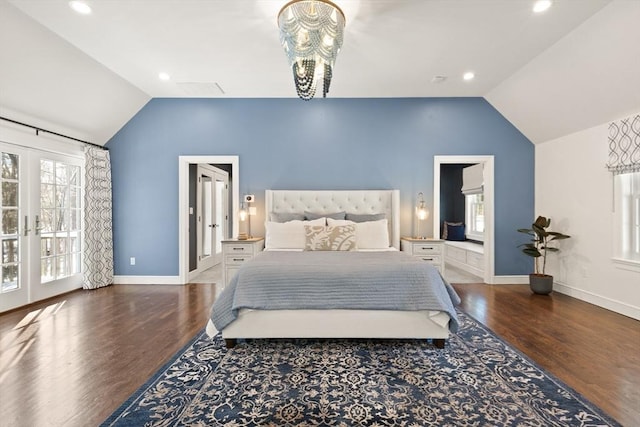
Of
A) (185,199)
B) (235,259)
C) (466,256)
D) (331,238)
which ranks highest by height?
(185,199)

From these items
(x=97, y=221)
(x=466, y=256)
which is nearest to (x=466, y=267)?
(x=466, y=256)

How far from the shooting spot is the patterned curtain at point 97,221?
14.3 ft

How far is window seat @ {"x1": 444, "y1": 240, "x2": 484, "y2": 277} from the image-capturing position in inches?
204

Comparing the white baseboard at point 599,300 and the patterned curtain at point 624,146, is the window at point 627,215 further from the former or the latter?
the white baseboard at point 599,300

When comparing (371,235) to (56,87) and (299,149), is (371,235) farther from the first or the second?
(56,87)

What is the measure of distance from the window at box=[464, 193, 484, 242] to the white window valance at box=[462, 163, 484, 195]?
27 centimetres

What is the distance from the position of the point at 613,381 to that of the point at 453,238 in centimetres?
484

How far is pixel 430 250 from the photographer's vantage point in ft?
13.6

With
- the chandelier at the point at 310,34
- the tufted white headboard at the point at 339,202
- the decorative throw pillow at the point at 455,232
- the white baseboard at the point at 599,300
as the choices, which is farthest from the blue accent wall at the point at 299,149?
the chandelier at the point at 310,34

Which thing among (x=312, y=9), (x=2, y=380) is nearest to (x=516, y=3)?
(x=312, y=9)

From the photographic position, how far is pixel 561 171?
13.8ft

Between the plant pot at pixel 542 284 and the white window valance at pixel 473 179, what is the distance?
2237 mm

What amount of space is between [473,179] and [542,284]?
269 cm

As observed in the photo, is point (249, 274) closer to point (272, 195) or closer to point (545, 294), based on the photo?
point (272, 195)
